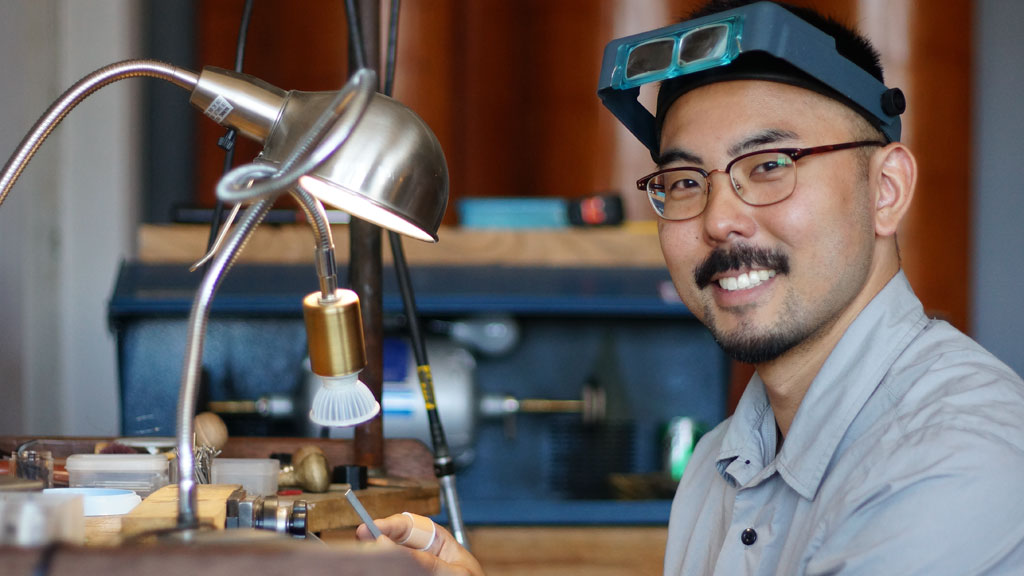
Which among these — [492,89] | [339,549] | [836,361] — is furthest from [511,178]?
[339,549]

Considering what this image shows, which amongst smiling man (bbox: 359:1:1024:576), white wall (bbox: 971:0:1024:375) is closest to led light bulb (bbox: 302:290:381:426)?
smiling man (bbox: 359:1:1024:576)

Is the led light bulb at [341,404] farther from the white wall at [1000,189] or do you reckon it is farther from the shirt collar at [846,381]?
the white wall at [1000,189]

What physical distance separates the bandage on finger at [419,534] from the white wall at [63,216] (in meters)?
1.51

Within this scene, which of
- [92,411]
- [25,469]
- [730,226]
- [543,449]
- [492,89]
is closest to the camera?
[25,469]

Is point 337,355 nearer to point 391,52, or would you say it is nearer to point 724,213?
point 724,213

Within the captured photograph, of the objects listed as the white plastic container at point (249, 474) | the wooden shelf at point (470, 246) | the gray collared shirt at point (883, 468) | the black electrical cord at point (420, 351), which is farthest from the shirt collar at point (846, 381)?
the wooden shelf at point (470, 246)

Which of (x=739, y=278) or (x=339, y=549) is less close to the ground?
(x=739, y=278)

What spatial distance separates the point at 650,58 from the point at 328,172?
606 millimetres

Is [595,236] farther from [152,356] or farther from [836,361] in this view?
[836,361]

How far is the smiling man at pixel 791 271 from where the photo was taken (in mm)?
1087

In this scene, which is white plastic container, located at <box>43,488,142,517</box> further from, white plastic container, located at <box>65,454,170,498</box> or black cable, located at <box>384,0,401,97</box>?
black cable, located at <box>384,0,401,97</box>

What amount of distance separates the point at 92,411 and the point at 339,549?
2.31 meters

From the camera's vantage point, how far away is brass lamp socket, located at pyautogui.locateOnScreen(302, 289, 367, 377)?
0.90m

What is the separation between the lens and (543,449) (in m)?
2.50
